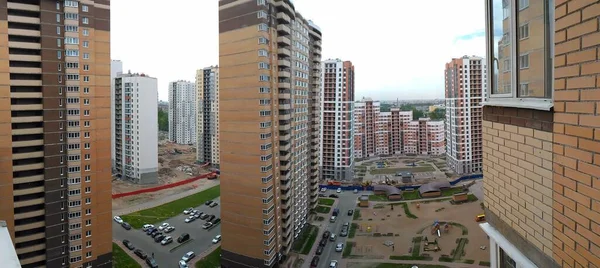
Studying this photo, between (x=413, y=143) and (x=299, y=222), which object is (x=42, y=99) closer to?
(x=299, y=222)

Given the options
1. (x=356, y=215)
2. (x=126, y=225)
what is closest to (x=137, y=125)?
(x=126, y=225)


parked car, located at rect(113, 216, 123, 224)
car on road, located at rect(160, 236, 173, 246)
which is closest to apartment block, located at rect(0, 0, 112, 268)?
car on road, located at rect(160, 236, 173, 246)

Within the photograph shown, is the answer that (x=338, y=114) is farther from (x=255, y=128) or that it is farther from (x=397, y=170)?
(x=255, y=128)

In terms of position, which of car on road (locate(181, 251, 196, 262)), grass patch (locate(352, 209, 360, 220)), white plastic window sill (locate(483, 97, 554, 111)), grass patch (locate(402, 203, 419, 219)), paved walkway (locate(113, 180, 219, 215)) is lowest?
car on road (locate(181, 251, 196, 262))

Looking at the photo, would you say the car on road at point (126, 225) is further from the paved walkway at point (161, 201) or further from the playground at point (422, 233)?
the playground at point (422, 233)

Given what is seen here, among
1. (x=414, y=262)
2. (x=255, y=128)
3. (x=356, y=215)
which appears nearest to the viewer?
(x=255, y=128)

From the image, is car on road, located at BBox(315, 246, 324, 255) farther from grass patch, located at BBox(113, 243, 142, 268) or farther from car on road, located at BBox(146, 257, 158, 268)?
grass patch, located at BBox(113, 243, 142, 268)

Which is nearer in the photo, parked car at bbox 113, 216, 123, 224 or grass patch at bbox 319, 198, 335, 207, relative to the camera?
parked car at bbox 113, 216, 123, 224
